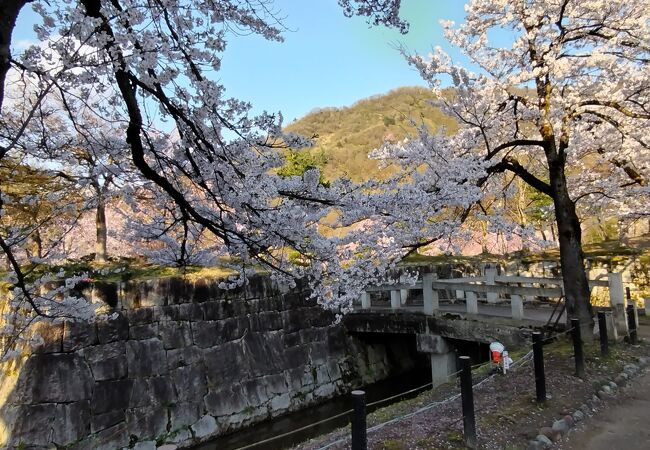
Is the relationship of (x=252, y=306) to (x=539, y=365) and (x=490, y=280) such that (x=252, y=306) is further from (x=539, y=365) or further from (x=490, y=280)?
(x=539, y=365)

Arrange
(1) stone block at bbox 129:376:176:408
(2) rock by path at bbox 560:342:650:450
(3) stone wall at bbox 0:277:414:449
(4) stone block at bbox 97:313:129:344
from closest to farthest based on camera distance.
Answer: (2) rock by path at bbox 560:342:650:450
(3) stone wall at bbox 0:277:414:449
(4) stone block at bbox 97:313:129:344
(1) stone block at bbox 129:376:176:408

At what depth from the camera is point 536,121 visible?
8836 millimetres

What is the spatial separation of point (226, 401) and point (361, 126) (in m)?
54.2

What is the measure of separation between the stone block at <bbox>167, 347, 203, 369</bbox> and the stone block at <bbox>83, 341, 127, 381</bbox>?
101 centimetres

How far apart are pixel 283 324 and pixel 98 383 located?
195 inches

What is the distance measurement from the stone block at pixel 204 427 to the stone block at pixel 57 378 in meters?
2.41

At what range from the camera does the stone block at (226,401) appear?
9836 millimetres

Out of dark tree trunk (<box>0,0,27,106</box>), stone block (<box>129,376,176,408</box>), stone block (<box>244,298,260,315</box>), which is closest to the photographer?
dark tree trunk (<box>0,0,27,106</box>)

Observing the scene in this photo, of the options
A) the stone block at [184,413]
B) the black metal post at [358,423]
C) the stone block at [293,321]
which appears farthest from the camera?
the stone block at [293,321]

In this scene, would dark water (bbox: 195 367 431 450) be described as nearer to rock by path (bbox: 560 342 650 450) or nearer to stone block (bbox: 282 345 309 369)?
stone block (bbox: 282 345 309 369)

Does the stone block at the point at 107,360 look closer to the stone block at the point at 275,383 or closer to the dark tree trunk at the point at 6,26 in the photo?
the stone block at the point at 275,383

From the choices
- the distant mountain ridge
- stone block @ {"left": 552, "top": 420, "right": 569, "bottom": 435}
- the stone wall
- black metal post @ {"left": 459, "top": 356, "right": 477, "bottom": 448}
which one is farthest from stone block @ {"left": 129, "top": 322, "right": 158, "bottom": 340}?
the distant mountain ridge

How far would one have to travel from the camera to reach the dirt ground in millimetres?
4652

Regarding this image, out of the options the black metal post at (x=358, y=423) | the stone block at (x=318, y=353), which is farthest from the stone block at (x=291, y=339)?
the black metal post at (x=358, y=423)
